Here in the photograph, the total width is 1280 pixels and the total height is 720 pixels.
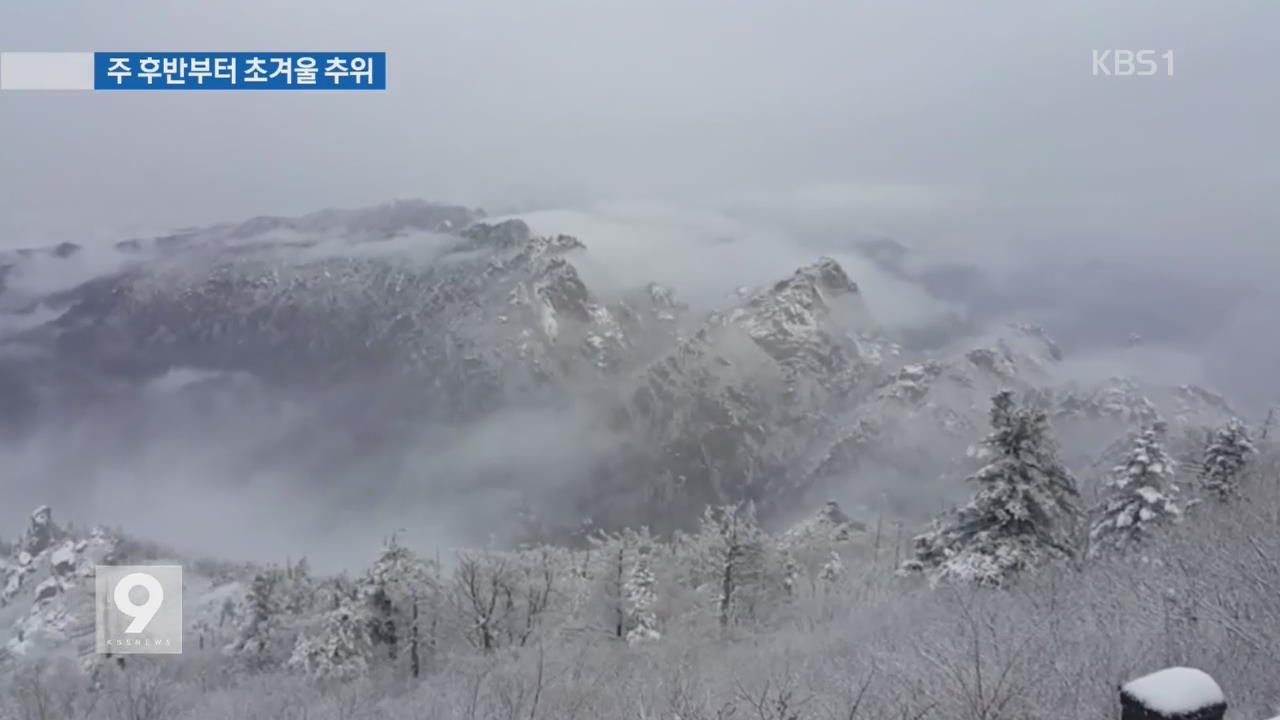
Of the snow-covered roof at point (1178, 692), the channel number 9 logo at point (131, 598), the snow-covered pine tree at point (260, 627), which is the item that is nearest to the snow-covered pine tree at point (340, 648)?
the snow-covered pine tree at point (260, 627)

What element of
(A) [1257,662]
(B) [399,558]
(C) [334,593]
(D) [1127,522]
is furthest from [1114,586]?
(C) [334,593]

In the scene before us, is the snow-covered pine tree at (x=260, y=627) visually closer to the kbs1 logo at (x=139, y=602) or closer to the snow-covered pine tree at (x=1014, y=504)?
the kbs1 logo at (x=139, y=602)

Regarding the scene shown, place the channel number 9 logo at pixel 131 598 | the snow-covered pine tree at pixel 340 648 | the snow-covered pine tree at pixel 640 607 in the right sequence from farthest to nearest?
the snow-covered pine tree at pixel 640 607 < the snow-covered pine tree at pixel 340 648 < the channel number 9 logo at pixel 131 598

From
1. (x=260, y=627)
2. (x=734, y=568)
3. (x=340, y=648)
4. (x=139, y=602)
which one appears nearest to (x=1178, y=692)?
(x=139, y=602)

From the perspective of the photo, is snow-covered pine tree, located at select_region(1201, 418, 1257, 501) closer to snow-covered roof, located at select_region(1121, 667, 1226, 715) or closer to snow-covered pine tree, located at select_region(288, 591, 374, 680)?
snow-covered roof, located at select_region(1121, 667, 1226, 715)

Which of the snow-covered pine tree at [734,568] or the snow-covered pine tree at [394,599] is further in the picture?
the snow-covered pine tree at [734,568]

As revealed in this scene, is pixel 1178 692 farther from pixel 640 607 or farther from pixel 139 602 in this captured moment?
pixel 640 607

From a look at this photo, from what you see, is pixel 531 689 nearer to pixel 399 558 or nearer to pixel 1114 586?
pixel 1114 586
